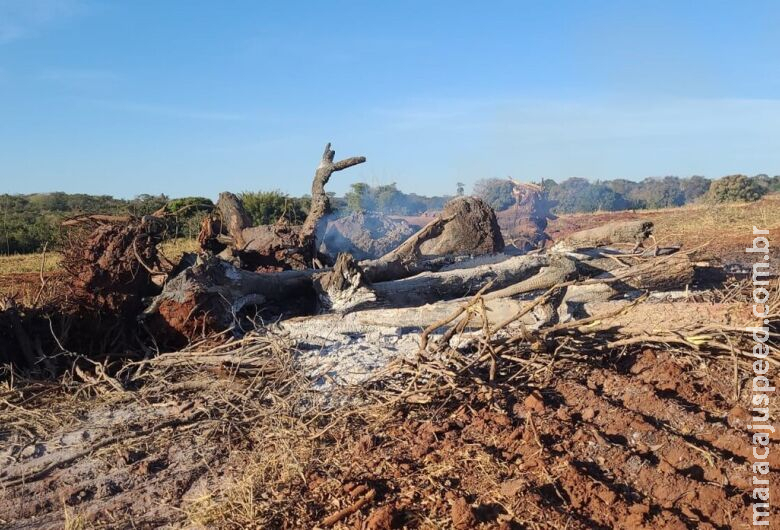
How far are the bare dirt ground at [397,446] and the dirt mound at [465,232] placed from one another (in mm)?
3538

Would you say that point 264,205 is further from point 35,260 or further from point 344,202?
point 344,202

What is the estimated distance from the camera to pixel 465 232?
7.78 m

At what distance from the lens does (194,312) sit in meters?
5.06

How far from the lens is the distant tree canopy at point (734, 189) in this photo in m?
27.5

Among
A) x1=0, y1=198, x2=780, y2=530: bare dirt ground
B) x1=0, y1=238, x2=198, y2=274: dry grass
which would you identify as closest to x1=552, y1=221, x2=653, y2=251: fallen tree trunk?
x1=0, y1=198, x2=780, y2=530: bare dirt ground

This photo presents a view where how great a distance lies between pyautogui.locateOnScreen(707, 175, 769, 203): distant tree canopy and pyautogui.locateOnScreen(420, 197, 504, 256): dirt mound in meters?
23.2

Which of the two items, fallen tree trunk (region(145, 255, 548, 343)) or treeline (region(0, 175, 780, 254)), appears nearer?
fallen tree trunk (region(145, 255, 548, 343))

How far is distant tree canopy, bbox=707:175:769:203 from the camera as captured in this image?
90.3ft

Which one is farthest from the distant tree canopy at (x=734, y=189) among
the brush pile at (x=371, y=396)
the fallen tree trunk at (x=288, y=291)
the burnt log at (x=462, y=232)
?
the fallen tree trunk at (x=288, y=291)

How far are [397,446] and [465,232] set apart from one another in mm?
4798

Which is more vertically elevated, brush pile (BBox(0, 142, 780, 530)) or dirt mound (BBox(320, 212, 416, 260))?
dirt mound (BBox(320, 212, 416, 260))

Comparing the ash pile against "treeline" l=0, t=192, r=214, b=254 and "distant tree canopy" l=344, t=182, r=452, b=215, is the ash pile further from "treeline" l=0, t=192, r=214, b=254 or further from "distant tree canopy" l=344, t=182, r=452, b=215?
"distant tree canopy" l=344, t=182, r=452, b=215

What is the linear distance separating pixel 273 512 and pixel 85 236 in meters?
3.57

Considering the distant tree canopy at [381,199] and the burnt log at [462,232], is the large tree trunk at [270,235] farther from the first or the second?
the distant tree canopy at [381,199]
